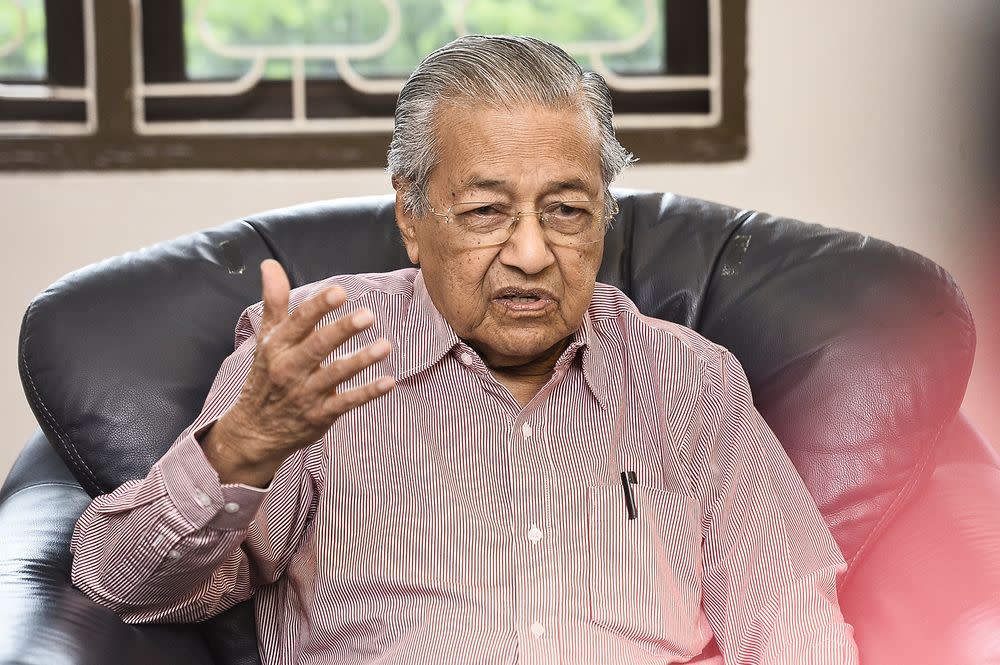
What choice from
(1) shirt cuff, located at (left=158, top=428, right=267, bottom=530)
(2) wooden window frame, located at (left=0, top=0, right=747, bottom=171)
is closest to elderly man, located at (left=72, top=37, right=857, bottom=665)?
(1) shirt cuff, located at (left=158, top=428, right=267, bottom=530)

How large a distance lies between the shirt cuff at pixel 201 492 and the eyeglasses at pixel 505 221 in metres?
0.45

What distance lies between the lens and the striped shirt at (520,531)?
1.36 m

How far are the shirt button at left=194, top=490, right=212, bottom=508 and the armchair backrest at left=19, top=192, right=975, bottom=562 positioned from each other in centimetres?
38

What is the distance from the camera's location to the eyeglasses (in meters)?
1.43

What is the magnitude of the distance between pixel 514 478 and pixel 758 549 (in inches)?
13.3

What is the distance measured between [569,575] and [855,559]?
445 millimetres

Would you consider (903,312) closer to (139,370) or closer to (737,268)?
(737,268)

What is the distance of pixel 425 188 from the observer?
4.83ft

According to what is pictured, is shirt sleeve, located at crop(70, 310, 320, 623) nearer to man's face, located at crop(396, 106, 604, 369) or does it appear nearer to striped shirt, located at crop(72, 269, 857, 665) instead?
striped shirt, located at crop(72, 269, 857, 665)

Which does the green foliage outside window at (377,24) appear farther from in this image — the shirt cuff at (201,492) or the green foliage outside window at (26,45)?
the shirt cuff at (201,492)

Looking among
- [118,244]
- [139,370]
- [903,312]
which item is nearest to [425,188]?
[139,370]

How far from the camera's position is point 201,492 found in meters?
1.17

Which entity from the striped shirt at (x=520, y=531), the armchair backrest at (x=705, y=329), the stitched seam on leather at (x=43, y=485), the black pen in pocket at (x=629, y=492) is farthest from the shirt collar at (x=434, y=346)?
the stitched seam on leather at (x=43, y=485)

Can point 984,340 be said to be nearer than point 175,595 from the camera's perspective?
No
